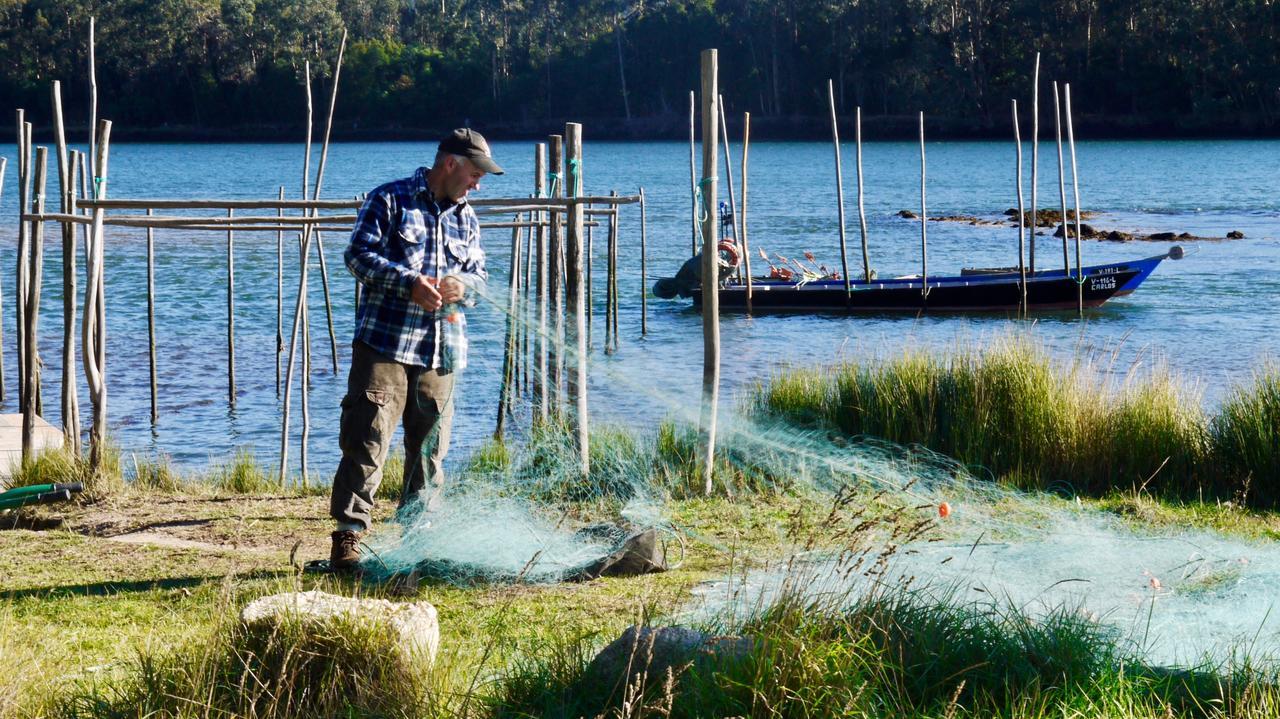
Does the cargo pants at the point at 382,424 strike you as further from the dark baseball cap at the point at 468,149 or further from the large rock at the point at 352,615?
the large rock at the point at 352,615

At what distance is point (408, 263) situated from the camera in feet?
16.8

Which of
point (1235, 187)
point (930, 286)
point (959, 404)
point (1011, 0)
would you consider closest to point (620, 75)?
point (1011, 0)

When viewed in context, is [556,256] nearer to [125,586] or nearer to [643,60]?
[125,586]

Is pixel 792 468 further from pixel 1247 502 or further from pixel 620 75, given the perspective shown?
pixel 620 75

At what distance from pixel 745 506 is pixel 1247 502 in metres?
2.56

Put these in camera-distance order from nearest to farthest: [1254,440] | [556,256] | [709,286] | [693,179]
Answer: [709,286]
[1254,440]
[556,256]
[693,179]

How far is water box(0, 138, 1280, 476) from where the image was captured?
42.8 feet

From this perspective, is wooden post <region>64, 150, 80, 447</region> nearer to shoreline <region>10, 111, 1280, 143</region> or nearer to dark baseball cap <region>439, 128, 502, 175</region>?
dark baseball cap <region>439, 128, 502, 175</region>

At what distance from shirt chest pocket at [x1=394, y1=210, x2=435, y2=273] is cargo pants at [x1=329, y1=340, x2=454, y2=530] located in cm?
38

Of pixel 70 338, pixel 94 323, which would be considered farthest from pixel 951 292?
pixel 70 338

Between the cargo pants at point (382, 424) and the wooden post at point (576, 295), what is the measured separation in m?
1.47

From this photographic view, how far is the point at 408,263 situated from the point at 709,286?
82.9 inches

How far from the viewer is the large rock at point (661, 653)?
3.55 meters

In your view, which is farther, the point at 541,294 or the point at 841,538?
the point at 541,294
